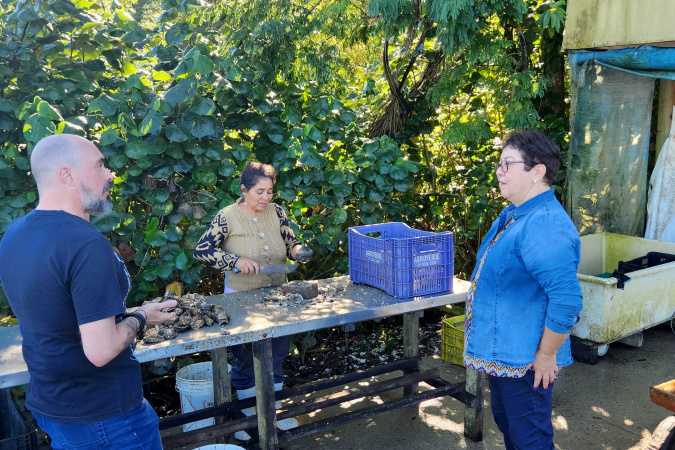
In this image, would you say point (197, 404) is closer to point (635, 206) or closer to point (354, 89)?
point (354, 89)

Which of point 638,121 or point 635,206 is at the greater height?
point 638,121

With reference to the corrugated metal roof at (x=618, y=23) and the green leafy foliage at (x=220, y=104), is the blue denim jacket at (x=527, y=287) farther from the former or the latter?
the corrugated metal roof at (x=618, y=23)

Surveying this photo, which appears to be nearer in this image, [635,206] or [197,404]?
[197,404]

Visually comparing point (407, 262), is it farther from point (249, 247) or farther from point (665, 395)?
point (665, 395)

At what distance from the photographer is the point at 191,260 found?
4398 mm

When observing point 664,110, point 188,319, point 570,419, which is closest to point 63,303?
point 188,319

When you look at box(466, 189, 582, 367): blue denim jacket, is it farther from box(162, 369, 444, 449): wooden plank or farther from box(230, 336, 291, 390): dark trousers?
box(230, 336, 291, 390): dark trousers

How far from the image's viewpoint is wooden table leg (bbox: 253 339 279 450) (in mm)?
3277

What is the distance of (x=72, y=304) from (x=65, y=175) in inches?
18.3

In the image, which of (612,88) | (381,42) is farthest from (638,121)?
(381,42)

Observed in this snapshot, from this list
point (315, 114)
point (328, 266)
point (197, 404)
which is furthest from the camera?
point (328, 266)

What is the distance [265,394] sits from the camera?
3.36 metres

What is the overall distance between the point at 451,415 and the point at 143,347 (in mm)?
2565

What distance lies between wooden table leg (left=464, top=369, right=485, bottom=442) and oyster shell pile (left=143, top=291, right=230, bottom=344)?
1817 millimetres
